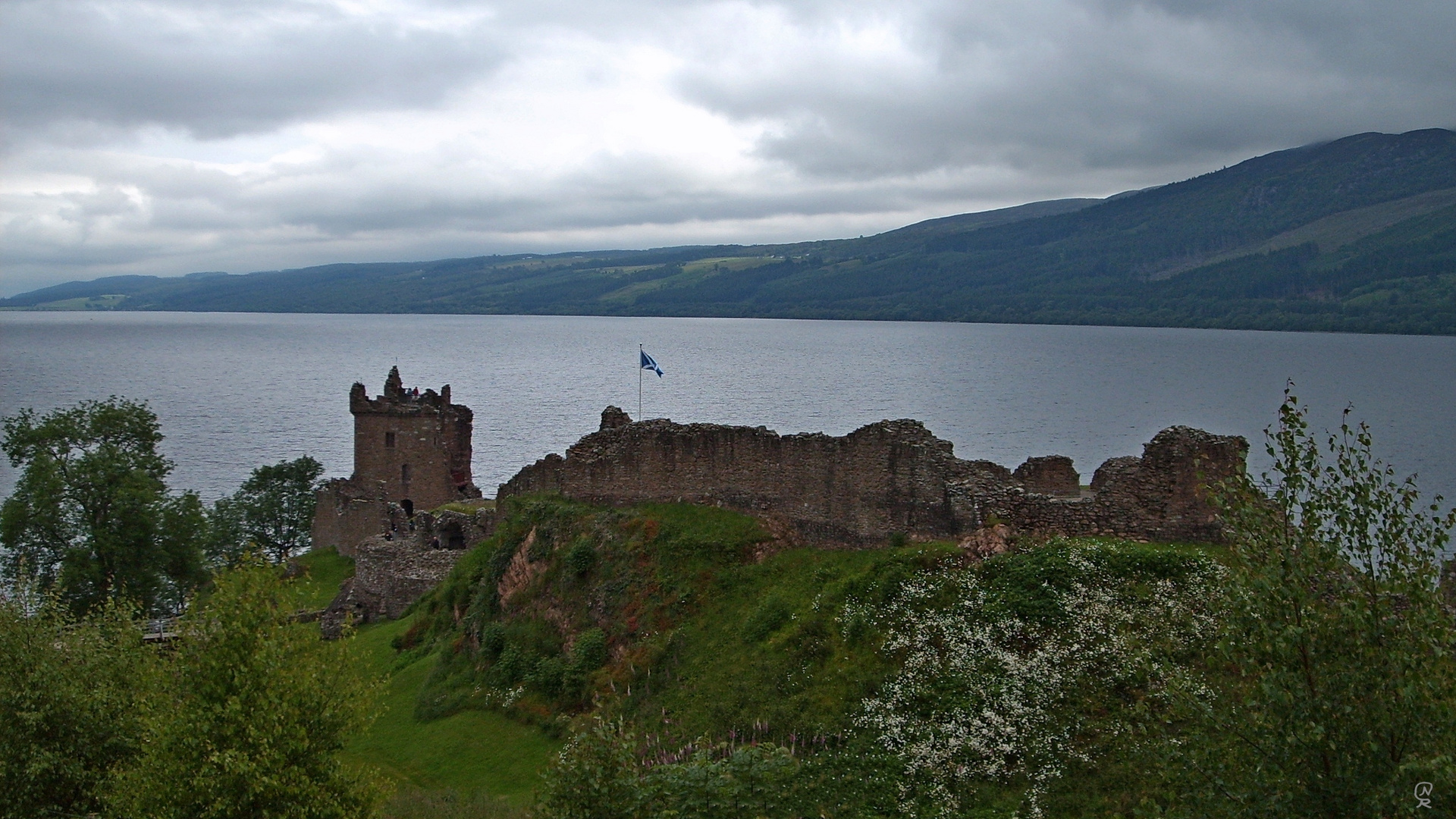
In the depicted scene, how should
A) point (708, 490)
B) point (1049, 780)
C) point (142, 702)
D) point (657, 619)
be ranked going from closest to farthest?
point (1049, 780) → point (142, 702) → point (657, 619) → point (708, 490)

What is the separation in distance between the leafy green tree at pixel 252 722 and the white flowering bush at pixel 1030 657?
32.9ft

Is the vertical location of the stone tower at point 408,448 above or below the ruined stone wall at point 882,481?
below

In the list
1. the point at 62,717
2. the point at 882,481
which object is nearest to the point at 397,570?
the point at 62,717

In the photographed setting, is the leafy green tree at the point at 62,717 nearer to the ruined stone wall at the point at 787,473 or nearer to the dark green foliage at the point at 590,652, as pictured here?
the dark green foliage at the point at 590,652

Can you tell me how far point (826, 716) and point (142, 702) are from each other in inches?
503

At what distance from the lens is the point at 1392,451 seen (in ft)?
273

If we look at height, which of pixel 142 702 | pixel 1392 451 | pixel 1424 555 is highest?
pixel 1424 555

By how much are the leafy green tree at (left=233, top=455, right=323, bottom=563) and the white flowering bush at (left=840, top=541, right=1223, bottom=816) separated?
5876cm

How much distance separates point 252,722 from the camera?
1881cm

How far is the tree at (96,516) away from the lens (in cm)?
4478

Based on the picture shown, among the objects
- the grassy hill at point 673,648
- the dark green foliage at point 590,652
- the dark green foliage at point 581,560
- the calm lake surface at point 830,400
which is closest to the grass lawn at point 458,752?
the grassy hill at point 673,648

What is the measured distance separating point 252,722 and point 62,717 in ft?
20.1

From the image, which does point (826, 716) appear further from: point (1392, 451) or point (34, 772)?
point (1392, 451)

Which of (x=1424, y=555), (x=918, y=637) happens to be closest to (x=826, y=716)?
(x=918, y=637)
